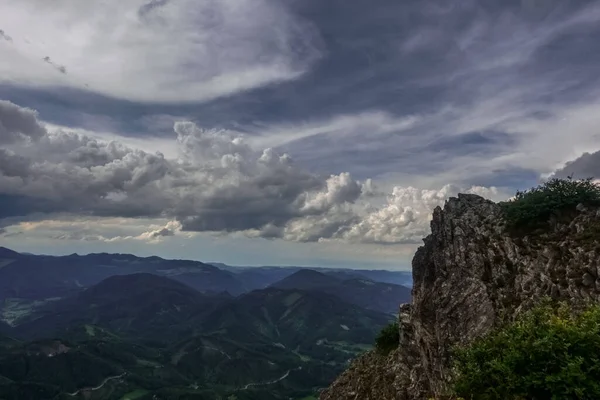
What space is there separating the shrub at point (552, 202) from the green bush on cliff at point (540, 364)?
109 ft

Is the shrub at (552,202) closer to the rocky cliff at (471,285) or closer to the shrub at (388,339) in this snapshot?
the rocky cliff at (471,285)

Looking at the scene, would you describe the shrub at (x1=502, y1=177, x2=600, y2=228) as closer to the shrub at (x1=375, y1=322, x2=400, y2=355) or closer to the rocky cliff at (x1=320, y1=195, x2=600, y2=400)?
the rocky cliff at (x1=320, y1=195, x2=600, y2=400)

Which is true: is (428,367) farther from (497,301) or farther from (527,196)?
(527,196)

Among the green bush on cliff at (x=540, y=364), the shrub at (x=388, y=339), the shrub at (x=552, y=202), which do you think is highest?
the shrub at (x=552, y=202)

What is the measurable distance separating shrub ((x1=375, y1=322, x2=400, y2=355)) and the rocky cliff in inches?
168

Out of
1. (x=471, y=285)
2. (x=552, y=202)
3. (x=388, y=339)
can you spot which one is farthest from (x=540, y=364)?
(x=388, y=339)

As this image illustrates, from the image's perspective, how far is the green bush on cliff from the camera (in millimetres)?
29828

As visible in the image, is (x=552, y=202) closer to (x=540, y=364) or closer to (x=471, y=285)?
(x=471, y=285)

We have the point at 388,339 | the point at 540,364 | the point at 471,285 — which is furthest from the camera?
the point at 388,339

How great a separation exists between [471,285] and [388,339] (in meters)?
29.4

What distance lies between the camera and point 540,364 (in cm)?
3250

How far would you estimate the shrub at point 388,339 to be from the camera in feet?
275

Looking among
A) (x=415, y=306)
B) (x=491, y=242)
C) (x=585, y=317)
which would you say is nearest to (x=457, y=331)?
(x=415, y=306)

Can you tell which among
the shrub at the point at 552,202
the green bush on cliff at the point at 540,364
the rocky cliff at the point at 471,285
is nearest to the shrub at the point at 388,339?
the rocky cliff at the point at 471,285
